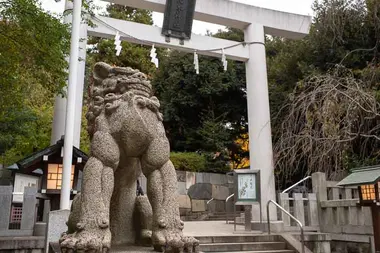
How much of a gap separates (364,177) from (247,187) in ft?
9.52

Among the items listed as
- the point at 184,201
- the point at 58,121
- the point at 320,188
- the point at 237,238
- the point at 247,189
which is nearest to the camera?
the point at 237,238

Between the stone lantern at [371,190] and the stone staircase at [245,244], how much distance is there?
57.3 inches

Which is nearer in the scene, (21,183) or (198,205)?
(21,183)

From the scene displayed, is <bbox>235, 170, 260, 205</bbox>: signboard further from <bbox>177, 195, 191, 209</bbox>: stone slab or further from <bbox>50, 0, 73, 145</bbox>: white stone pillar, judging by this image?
<bbox>177, 195, 191, 209</bbox>: stone slab

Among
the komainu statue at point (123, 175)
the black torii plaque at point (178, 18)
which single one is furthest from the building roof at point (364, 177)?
the black torii plaque at point (178, 18)

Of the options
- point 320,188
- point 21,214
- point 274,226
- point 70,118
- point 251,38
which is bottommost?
point 274,226

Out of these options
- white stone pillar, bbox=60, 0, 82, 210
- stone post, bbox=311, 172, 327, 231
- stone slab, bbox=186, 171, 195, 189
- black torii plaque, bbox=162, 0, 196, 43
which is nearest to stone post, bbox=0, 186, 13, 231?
white stone pillar, bbox=60, 0, 82, 210

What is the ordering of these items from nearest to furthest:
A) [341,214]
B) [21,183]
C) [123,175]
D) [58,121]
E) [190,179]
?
[123,175], [21,183], [341,214], [58,121], [190,179]

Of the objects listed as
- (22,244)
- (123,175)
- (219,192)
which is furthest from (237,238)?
(219,192)

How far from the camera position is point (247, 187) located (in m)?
8.04

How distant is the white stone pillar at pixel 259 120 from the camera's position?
9094 mm

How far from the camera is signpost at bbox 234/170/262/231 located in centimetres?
793

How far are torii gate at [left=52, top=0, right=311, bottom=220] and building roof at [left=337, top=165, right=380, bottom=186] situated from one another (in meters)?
3.09

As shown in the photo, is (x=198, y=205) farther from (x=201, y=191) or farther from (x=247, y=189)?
(x=247, y=189)
